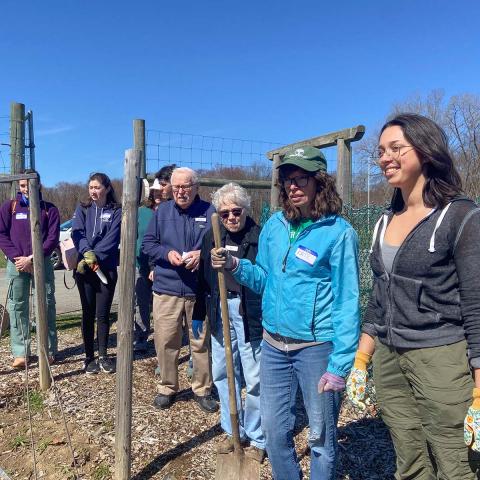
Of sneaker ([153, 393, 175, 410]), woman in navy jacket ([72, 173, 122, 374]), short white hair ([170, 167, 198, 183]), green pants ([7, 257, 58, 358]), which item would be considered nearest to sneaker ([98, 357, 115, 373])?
woman in navy jacket ([72, 173, 122, 374])

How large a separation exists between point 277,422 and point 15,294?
3.45 m

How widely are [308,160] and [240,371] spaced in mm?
1681

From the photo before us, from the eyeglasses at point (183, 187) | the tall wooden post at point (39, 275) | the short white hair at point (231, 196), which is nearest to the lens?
the short white hair at point (231, 196)

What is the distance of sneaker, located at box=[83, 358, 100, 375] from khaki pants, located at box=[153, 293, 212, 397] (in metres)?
0.99

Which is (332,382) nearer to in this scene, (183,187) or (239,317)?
(239,317)

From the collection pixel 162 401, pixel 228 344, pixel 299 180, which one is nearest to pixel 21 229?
pixel 162 401

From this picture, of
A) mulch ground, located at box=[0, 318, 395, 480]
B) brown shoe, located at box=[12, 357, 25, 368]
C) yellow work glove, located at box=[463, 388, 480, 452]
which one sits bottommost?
mulch ground, located at box=[0, 318, 395, 480]

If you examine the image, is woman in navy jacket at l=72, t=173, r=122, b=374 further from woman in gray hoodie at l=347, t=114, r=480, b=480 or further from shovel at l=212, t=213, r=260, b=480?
woman in gray hoodie at l=347, t=114, r=480, b=480

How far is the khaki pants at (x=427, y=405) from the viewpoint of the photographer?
1.86 m

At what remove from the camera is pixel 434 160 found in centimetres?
188

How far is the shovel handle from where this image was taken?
2775mm

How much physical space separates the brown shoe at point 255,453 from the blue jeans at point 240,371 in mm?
31

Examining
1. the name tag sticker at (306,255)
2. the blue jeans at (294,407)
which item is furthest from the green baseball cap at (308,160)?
the blue jeans at (294,407)

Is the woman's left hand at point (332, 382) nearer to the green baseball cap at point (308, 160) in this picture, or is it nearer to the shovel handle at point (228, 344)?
the shovel handle at point (228, 344)
